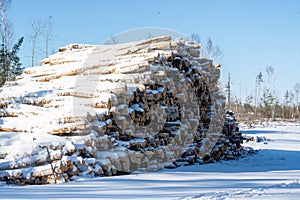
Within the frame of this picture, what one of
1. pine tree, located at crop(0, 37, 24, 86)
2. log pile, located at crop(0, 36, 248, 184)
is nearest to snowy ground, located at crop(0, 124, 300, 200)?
log pile, located at crop(0, 36, 248, 184)

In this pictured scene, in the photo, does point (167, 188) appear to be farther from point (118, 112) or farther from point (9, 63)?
point (9, 63)

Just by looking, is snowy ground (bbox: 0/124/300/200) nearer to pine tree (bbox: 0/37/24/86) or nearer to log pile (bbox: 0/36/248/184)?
log pile (bbox: 0/36/248/184)

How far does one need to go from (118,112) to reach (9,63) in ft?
49.2

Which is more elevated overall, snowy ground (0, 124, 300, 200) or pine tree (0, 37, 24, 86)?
pine tree (0, 37, 24, 86)

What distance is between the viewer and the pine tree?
19172mm

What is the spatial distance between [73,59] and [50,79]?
1100mm

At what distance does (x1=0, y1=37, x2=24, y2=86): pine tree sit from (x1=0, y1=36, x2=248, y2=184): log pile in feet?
29.7

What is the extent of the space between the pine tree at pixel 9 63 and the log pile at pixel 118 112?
29.7 ft

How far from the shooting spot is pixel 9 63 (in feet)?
65.7

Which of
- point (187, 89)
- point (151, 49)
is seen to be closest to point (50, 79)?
point (151, 49)

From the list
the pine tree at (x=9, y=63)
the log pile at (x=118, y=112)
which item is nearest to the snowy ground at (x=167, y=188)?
the log pile at (x=118, y=112)

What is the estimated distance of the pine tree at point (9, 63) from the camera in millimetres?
19172

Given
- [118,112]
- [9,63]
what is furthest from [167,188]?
[9,63]

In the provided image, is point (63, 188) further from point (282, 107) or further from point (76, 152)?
point (282, 107)
